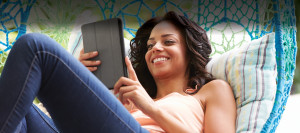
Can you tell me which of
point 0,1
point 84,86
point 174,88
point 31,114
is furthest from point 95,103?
point 0,1

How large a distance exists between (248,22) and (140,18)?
48 cm

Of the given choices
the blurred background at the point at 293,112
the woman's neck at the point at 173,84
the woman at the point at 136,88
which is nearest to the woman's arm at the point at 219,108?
the woman at the point at 136,88

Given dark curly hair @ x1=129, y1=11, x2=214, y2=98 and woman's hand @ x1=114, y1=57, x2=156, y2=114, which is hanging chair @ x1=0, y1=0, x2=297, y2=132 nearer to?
dark curly hair @ x1=129, y1=11, x2=214, y2=98

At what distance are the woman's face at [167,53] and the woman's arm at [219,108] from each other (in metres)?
0.15

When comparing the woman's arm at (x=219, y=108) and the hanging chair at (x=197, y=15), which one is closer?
the woman's arm at (x=219, y=108)

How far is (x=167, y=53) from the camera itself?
109cm

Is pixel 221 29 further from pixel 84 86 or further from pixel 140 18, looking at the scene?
pixel 84 86

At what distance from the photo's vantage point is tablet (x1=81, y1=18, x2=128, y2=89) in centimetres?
85

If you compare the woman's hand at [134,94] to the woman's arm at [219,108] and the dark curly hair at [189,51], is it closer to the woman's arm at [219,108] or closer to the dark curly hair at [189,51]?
the woman's arm at [219,108]

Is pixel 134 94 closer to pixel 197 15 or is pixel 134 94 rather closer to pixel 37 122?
pixel 37 122

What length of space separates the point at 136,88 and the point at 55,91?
0.20 meters

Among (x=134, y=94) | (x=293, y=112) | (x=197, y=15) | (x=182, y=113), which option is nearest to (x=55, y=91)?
(x=134, y=94)

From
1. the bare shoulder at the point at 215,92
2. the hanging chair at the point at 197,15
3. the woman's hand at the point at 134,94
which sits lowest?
the bare shoulder at the point at 215,92

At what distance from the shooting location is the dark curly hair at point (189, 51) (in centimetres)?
110
